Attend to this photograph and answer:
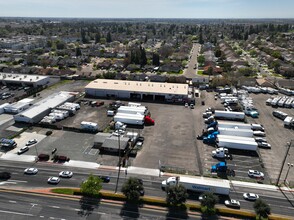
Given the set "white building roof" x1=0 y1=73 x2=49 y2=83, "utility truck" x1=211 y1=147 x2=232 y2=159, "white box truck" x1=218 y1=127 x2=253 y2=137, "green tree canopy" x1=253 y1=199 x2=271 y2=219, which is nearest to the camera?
"green tree canopy" x1=253 y1=199 x2=271 y2=219

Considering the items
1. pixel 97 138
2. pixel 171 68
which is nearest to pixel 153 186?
pixel 97 138

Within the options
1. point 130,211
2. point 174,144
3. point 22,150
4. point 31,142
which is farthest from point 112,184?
point 31,142

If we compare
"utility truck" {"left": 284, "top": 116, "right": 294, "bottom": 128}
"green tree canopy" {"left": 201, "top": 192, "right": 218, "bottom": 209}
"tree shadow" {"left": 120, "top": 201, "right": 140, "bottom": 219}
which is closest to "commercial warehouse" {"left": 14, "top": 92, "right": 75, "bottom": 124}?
"tree shadow" {"left": 120, "top": 201, "right": 140, "bottom": 219}

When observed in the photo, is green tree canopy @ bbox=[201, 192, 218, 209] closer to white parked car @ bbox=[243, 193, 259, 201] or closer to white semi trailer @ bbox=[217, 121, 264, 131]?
white parked car @ bbox=[243, 193, 259, 201]

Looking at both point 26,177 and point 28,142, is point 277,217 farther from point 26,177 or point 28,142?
point 28,142

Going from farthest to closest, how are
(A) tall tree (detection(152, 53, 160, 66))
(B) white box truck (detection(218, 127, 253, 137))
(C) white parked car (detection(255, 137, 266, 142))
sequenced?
1. (A) tall tree (detection(152, 53, 160, 66))
2. (B) white box truck (detection(218, 127, 253, 137))
3. (C) white parked car (detection(255, 137, 266, 142))

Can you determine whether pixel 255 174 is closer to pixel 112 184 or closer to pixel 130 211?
pixel 130 211
